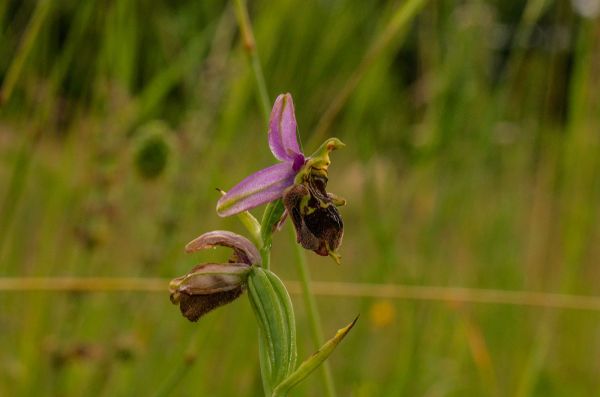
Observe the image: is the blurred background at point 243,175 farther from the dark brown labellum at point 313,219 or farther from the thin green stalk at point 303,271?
the dark brown labellum at point 313,219

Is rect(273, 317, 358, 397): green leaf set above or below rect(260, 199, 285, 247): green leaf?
below

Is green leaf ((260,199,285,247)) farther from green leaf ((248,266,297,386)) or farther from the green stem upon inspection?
the green stem

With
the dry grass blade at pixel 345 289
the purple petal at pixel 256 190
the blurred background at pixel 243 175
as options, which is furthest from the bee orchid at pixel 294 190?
the dry grass blade at pixel 345 289

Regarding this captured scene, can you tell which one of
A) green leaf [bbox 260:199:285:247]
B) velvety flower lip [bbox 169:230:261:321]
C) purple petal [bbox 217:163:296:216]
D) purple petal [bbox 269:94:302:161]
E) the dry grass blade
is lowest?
the dry grass blade

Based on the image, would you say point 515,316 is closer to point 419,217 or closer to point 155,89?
point 419,217

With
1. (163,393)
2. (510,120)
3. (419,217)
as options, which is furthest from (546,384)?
(163,393)

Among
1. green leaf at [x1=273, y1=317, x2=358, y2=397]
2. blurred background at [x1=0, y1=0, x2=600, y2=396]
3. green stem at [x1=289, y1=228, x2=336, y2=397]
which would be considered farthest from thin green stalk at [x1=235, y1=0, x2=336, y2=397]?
green leaf at [x1=273, y1=317, x2=358, y2=397]

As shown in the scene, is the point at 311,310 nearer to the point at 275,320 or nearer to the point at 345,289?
the point at 275,320
